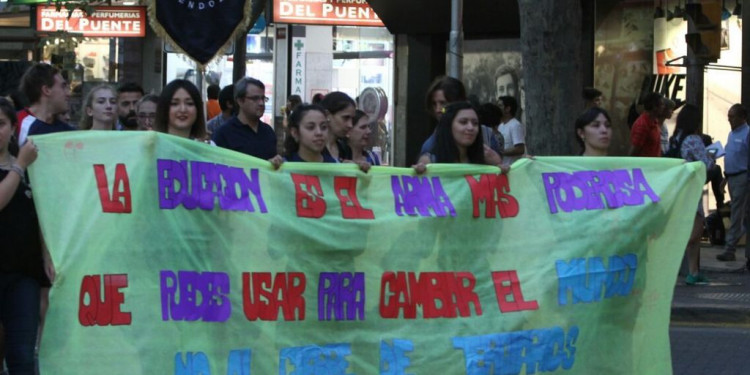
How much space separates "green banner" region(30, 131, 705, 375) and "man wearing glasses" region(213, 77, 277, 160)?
Result: 2.59 metres

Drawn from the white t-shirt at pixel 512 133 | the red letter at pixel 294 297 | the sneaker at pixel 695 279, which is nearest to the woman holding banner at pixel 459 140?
the red letter at pixel 294 297

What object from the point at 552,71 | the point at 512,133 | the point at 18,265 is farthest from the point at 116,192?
the point at 512,133

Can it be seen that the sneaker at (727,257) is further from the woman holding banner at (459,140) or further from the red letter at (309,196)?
the red letter at (309,196)

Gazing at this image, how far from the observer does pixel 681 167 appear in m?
7.17

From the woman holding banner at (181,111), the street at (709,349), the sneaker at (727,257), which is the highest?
the woman holding banner at (181,111)

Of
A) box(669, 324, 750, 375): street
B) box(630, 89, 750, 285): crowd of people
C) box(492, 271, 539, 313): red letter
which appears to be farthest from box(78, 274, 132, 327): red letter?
box(630, 89, 750, 285): crowd of people

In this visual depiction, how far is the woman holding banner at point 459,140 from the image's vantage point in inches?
277

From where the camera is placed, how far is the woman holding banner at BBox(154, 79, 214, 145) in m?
6.98

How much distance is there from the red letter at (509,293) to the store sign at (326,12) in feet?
44.6

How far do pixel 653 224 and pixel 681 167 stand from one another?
0.41m

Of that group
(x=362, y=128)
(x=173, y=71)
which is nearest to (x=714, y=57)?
(x=362, y=128)

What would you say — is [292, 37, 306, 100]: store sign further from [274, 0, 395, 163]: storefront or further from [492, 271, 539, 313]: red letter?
[492, 271, 539, 313]: red letter

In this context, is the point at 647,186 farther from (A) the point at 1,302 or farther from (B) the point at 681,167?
(A) the point at 1,302

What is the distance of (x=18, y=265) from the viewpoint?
5988 millimetres
